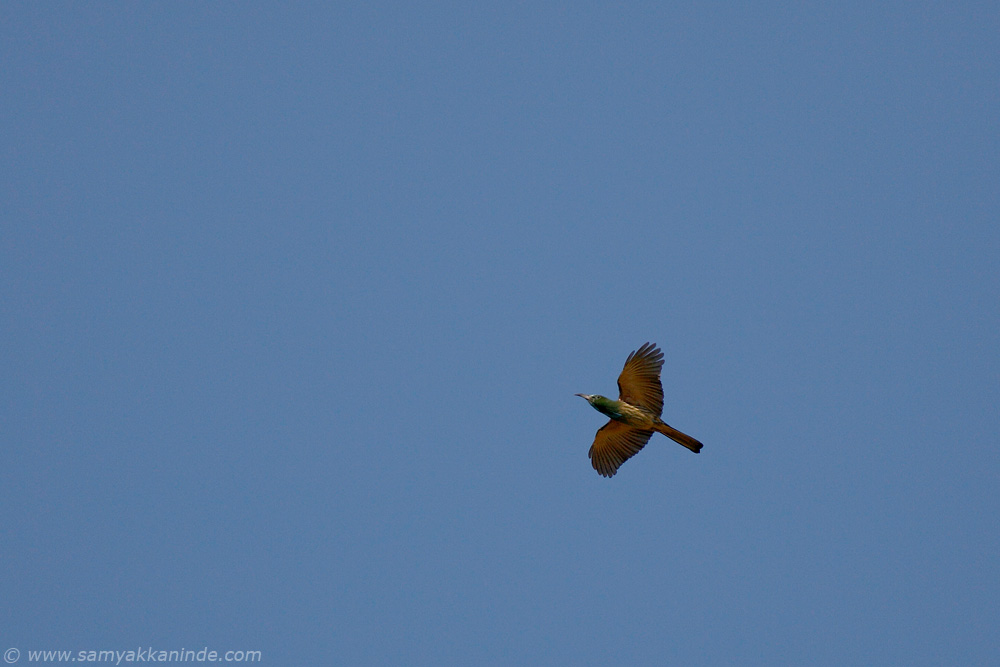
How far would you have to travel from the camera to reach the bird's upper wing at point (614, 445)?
60.2 ft

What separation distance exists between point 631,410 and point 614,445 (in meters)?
0.99

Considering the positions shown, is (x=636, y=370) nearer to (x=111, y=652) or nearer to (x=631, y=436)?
(x=631, y=436)

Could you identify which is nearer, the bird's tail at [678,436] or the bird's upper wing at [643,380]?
the bird's tail at [678,436]

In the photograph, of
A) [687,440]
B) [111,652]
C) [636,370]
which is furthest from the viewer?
[111,652]

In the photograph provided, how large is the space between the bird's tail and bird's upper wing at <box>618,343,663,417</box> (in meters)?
0.46

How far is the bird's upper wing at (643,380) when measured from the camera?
18234 mm

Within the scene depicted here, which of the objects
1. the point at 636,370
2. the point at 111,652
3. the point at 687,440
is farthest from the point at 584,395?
the point at 111,652

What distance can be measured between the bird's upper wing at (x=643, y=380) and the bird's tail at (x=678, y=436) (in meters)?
0.46

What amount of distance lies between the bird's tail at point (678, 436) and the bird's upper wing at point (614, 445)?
1.69 ft

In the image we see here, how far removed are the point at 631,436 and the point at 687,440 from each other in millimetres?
1557

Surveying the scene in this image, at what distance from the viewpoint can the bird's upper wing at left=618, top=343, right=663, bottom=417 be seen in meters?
18.2

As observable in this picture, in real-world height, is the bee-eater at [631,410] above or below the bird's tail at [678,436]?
above

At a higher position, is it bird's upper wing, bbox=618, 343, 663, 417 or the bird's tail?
bird's upper wing, bbox=618, 343, 663, 417

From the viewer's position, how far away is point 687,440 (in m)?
17.1
